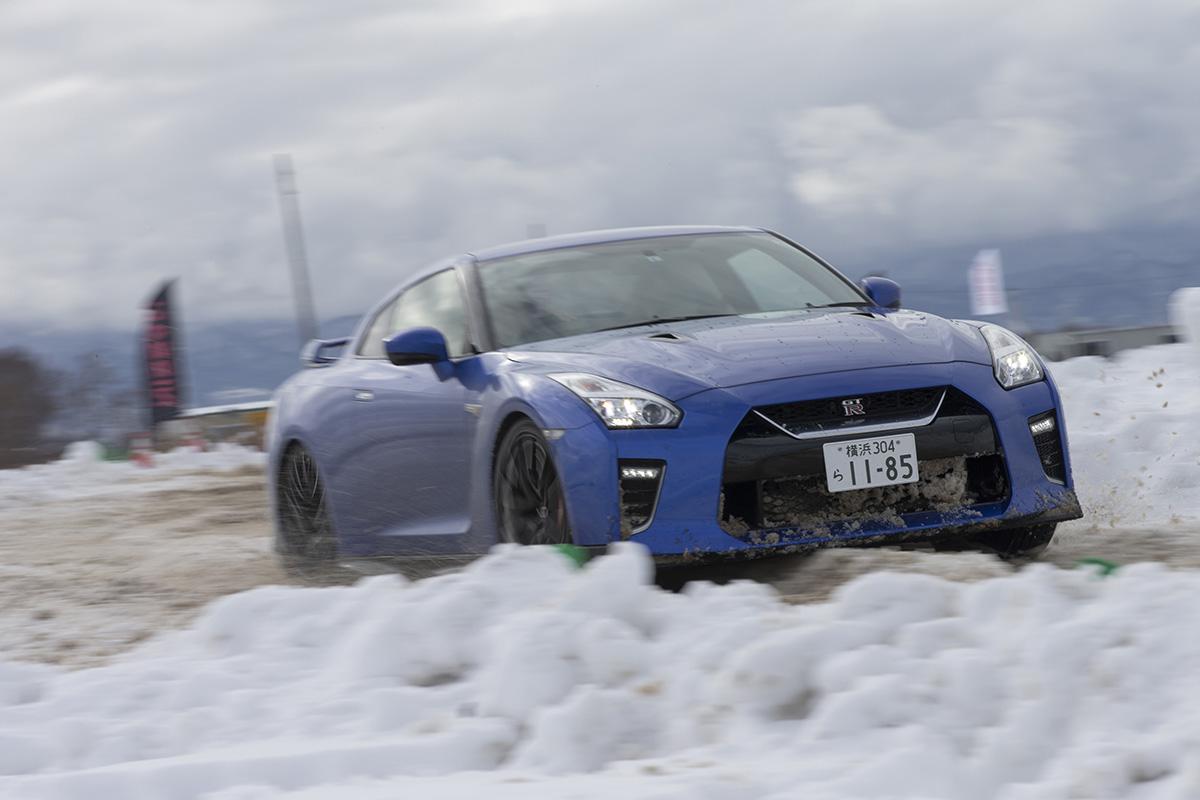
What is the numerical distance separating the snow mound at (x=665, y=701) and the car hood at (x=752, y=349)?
123cm

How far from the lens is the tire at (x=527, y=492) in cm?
565

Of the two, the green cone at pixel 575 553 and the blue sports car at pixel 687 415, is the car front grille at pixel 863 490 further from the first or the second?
the green cone at pixel 575 553

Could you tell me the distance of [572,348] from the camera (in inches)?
240

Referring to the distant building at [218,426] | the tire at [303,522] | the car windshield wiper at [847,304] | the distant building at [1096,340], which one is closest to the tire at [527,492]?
the car windshield wiper at [847,304]

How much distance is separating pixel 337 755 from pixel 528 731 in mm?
389

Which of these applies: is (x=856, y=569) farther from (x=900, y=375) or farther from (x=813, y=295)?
(x=813, y=295)

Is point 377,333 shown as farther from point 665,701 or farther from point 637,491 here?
point 665,701

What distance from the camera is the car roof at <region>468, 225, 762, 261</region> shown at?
7.20m

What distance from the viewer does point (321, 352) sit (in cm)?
860

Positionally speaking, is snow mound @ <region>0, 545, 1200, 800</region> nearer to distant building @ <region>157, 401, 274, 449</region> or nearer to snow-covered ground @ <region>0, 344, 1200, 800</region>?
snow-covered ground @ <region>0, 344, 1200, 800</region>

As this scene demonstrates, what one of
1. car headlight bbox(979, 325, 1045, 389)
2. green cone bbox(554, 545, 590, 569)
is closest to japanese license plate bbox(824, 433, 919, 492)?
car headlight bbox(979, 325, 1045, 389)

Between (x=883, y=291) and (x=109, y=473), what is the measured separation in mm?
11196

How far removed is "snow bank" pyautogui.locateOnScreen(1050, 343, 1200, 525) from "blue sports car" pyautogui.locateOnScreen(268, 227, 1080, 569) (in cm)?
144

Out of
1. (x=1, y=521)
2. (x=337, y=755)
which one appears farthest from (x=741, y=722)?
(x=1, y=521)
